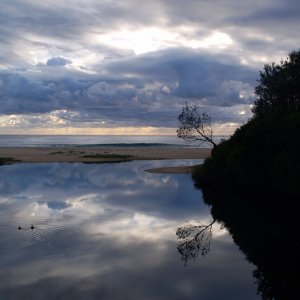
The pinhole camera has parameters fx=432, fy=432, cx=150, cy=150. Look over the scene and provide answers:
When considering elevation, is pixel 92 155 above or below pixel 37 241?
below

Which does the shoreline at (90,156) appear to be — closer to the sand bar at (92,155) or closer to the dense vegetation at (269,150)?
the sand bar at (92,155)

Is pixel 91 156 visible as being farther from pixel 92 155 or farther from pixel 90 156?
pixel 92 155

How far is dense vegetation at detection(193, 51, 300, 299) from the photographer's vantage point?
60.2ft

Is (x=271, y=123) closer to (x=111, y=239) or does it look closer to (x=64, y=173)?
(x=111, y=239)

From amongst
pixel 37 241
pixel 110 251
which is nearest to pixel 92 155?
pixel 37 241

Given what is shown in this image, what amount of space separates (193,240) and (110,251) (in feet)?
15.1

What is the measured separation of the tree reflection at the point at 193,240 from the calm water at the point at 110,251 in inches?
13.1

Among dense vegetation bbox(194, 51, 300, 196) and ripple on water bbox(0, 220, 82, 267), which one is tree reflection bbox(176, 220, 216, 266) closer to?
ripple on water bbox(0, 220, 82, 267)

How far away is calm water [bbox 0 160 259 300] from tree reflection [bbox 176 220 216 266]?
334mm

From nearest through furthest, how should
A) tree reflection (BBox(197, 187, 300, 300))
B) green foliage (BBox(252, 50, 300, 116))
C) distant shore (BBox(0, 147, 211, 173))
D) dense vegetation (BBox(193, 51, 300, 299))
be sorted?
tree reflection (BBox(197, 187, 300, 300)) < dense vegetation (BBox(193, 51, 300, 299)) < green foliage (BBox(252, 50, 300, 116)) < distant shore (BBox(0, 147, 211, 173))

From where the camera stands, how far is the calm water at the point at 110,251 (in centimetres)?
1515

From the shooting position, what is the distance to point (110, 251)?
65.5 feet

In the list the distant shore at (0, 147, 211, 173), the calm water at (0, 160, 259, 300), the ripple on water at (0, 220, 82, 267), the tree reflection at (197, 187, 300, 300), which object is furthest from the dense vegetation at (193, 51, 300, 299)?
the distant shore at (0, 147, 211, 173)

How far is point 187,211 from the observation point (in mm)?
30656
